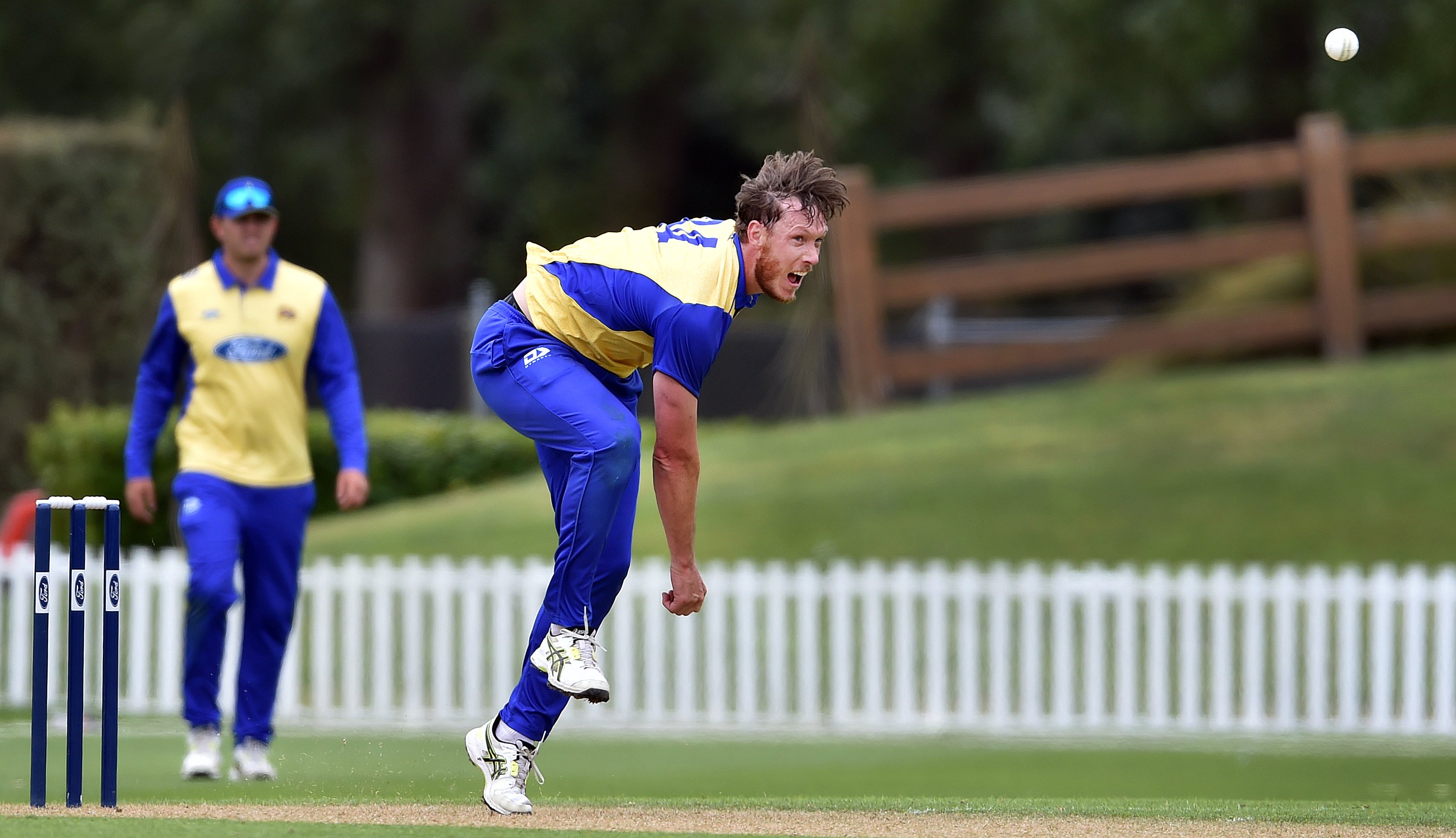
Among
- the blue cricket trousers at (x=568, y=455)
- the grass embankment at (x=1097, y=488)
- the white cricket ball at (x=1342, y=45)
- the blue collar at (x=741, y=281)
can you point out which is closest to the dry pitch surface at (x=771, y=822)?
the blue cricket trousers at (x=568, y=455)

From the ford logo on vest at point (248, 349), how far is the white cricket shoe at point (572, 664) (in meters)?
2.20

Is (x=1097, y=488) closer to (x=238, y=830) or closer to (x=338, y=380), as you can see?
(x=338, y=380)

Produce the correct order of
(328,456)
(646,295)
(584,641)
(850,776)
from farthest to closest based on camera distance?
(328,456)
(850,776)
(584,641)
(646,295)

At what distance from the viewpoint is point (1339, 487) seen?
11.9 meters

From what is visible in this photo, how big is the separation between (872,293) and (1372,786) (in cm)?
726

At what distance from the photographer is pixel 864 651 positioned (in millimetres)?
10094

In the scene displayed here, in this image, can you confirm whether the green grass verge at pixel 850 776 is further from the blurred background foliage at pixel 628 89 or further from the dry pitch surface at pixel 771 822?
the blurred background foliage at pixel 628 89

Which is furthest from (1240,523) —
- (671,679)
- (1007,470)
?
(671,679)

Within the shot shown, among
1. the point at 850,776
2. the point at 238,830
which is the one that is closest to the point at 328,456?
the point at 850,776

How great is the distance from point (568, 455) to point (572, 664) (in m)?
0.57

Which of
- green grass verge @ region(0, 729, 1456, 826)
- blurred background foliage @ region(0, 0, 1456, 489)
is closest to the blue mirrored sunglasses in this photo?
green grass verge @ region(0, 729, 1456, 826)

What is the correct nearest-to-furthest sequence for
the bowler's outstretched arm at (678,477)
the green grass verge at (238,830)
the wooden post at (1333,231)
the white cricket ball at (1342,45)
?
the green grass verge at (238,830)
the bowler's outstretched arm at (678,477)
the white cricket ball at (1342,45)
the wooden post at (1333,231)

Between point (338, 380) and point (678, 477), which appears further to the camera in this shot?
point (338, 380)

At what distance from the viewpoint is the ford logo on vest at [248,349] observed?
671 centimetres
